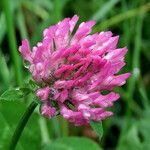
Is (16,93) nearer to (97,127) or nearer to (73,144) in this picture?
(97,127)

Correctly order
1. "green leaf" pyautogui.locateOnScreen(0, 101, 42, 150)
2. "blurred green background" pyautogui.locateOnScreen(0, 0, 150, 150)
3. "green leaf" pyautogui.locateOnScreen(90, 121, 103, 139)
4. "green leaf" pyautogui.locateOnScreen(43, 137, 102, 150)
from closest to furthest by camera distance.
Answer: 1. "green leaf" pyautogui.locateOnScreen(90, 121, 103, 139)
2. "green leaf" pyautogui.locateOnScreen(0, 101, 42, 150)
3. "blurred green background" pyautogui.locateOnScreen(0, 0, 150, 150)
4. "green leaf" pyautogui.locateOnScreen(43, 137, 102, 150)

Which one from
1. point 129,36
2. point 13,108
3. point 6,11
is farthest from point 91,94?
point 129,36

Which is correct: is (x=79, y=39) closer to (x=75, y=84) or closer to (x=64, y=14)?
(x=75, y=84)

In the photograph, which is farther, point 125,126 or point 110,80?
point 125,126

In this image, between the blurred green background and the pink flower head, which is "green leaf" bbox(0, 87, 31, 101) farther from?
the blurred green background

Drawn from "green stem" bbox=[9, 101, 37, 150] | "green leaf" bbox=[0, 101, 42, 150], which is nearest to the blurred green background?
"green leaf" bbox=[0, 101, 42, 150]

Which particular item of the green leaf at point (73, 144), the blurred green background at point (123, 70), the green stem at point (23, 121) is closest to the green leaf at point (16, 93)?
the green stem at point (23, 121)
